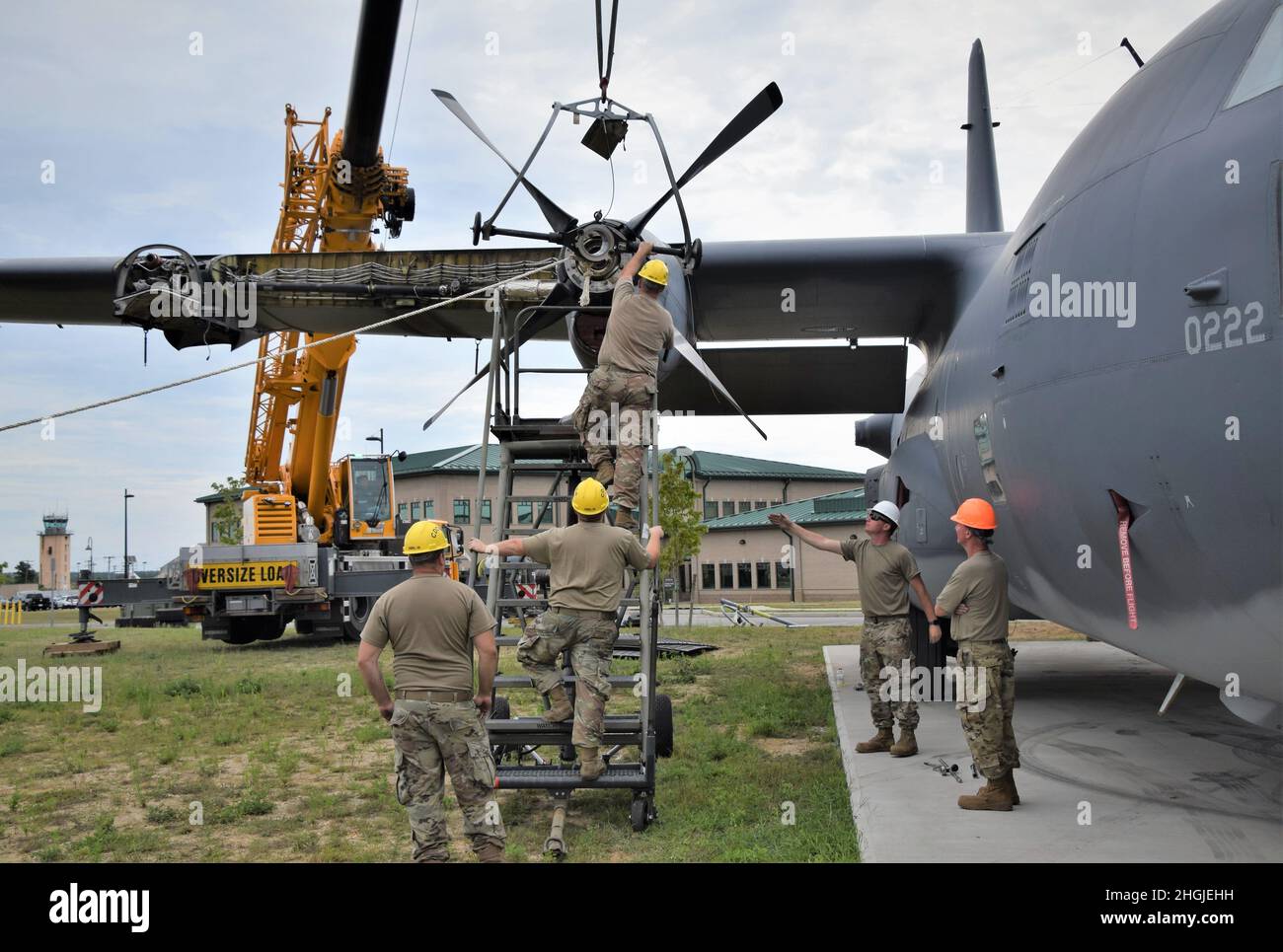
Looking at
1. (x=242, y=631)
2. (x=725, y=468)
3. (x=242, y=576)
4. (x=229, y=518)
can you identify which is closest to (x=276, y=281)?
(x=242, y=576)

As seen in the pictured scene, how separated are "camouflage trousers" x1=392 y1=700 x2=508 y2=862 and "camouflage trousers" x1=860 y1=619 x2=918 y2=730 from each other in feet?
12.6

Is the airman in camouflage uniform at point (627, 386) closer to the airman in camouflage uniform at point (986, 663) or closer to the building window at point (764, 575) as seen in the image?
the airman in camouflage uniform at point (986, 663)

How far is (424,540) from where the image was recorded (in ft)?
17.7

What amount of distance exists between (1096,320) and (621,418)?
317 centimetres

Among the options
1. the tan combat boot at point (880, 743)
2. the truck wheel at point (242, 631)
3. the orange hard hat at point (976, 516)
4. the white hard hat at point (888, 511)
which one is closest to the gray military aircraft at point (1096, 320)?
the orange hard hat at point (976, 516)

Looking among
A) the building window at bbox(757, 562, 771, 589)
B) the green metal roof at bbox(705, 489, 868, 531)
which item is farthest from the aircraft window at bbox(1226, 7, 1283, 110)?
the building window at bbox(757, 562, 771, 589)

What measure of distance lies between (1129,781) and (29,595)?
6382cm

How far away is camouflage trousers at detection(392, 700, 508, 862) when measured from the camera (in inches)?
203

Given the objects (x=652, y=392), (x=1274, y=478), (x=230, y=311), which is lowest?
(x=1274, y=478)

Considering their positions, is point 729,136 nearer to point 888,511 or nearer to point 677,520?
point 888,511

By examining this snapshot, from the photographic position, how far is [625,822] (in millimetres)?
6613

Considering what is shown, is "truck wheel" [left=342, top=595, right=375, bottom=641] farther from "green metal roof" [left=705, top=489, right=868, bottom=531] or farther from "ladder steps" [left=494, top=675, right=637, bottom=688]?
"green metal roof" [left=705, top=489, right=868, bottom=531]

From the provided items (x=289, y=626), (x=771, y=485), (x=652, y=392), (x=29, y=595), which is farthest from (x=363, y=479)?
(x=29, y=595)
